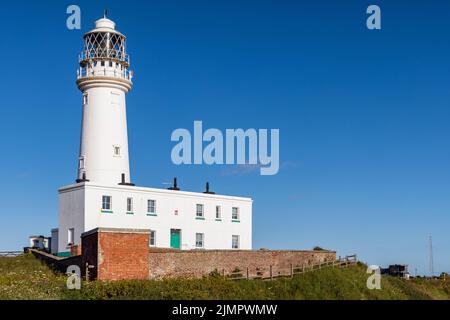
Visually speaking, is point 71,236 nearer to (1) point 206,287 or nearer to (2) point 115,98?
(2) point 115,98

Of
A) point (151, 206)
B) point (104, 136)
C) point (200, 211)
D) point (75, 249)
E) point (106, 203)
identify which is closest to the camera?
point (75, 249)

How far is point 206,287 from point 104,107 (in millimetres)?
17816

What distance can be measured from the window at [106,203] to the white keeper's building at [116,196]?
0.04 metres

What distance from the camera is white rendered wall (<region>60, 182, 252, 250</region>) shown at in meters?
42.4

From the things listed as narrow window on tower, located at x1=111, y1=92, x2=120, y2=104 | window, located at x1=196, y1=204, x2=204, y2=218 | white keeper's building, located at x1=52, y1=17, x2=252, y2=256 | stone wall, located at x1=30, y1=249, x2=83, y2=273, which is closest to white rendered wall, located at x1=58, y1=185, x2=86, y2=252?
white keeper's building, located at x1=52, y1=17, x2=252, y2=256

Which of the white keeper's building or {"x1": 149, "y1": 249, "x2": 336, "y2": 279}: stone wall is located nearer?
{"x1": 149, "y1": 249, "x2": 336, "y2": 279}: stone wall

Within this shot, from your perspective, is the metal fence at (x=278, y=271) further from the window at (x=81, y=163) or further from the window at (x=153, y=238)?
the window at (x=81, y=163)

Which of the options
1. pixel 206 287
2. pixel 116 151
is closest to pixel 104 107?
pixel 116 151

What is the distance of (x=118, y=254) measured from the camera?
1329 inches

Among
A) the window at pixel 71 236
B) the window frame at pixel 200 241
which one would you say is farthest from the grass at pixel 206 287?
the window frame at pixel 200 241

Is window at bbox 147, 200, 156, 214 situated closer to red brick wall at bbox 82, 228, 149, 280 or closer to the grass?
the grass

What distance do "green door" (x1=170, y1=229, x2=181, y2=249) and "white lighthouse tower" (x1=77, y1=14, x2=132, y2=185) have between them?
14.2 ft

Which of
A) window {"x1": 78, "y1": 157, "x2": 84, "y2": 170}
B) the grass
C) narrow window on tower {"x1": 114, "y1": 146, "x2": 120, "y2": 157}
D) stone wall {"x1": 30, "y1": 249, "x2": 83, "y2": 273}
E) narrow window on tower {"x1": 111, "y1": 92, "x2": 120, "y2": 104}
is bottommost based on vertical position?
the grass
